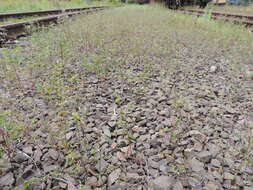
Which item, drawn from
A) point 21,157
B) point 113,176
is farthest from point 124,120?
point 21,157

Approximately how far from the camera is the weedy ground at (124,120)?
113 cm

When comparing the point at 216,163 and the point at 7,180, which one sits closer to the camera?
the point at 7,180

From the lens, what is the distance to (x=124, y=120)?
161cm

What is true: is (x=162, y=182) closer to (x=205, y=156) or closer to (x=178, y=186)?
(x=178, y=186)

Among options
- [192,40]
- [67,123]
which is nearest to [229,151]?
[67,123]

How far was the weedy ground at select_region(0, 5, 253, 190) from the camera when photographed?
3.70ft

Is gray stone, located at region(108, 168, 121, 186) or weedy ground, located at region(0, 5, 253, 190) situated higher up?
weedy ground, located at region(0, 5, 253, 190)

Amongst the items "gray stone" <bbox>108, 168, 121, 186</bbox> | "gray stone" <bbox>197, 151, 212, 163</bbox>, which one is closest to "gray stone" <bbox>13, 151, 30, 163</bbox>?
"gray stone" <bbox>108, 168, 121, 186</bbox>

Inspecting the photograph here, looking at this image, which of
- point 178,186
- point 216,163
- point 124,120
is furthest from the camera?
point 124,120

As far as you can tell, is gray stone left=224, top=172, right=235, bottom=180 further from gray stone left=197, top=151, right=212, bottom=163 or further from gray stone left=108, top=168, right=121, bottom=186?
gray stone left=108, top=168, right=121, bottom=186

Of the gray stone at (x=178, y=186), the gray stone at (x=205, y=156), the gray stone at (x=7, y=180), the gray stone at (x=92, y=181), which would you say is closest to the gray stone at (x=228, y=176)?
the gray stone at (x=205, y=156)

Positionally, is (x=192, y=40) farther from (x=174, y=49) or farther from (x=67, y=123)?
(x=67, y=123)

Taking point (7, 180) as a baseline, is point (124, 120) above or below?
above

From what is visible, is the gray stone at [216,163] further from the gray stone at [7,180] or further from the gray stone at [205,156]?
the gray stone at [7,180]
